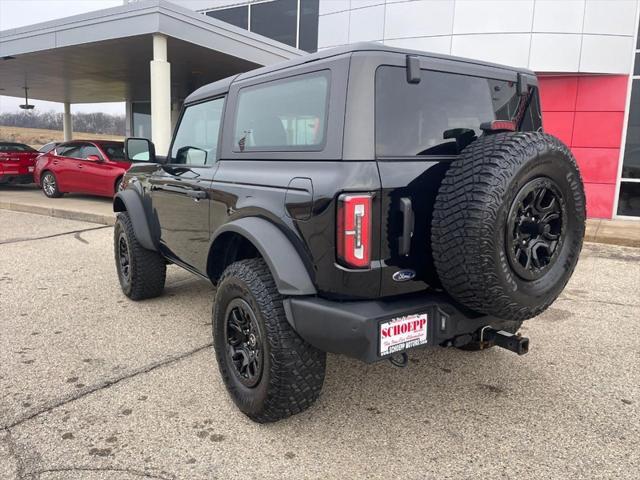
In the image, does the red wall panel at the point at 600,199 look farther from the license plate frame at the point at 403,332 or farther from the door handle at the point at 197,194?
the license plate frame at the point at 403,332

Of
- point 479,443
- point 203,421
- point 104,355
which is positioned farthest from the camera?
point 104,355

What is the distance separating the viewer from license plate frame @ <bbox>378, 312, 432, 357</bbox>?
224 cm

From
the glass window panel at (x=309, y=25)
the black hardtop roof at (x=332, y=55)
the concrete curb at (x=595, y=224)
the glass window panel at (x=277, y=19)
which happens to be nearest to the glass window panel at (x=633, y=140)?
the concrete curb at (x=595, y=224)

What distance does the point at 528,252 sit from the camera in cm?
240

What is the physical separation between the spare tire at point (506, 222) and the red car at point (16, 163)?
1484cm

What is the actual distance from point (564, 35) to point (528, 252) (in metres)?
10.4

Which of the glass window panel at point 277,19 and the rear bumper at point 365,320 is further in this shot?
the glass window panel at point 277,19

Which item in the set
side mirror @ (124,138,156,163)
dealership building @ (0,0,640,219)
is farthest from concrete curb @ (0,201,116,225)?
side mirror @ (124,138,156,163)

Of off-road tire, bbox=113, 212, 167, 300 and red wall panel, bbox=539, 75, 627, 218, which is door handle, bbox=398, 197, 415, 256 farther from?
red wall panel, bbox=539, 75, 627, 218

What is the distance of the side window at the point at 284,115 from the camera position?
2557 mm

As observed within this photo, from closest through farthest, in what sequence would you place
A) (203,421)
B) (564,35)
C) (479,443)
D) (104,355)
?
1. (479,443)
2. (203,421)
3. (104,355)
4. (564,35)

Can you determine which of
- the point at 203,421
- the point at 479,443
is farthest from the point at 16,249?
the point at 479,443

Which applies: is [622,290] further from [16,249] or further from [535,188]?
[16,249]

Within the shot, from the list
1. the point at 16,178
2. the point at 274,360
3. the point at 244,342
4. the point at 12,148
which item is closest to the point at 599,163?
the point at 244,342
